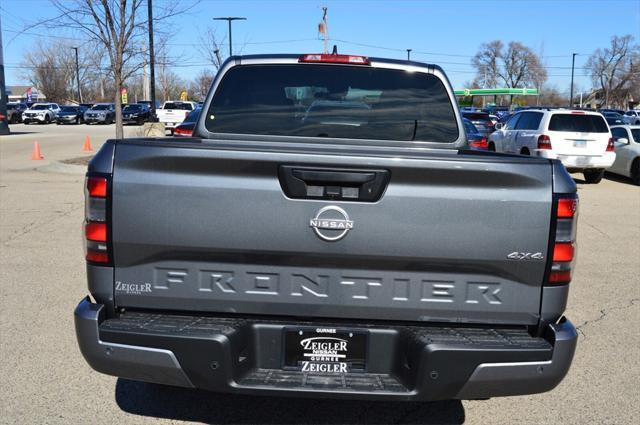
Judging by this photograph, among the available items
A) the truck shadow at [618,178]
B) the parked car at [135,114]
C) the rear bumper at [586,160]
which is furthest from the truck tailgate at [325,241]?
the parked car at [135,114]

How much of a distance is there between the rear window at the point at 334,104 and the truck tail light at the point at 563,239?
126cm

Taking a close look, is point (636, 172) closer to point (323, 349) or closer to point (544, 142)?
point (544, 142)

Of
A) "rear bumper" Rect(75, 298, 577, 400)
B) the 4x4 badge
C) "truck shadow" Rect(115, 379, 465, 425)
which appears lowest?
"truck shadow" Rect(115, 379, 465, 425)

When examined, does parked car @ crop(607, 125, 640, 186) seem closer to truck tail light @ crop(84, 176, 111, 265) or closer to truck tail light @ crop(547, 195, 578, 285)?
truck tail light @ crop(547, 195, 578, 285)

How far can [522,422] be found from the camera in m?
3.67

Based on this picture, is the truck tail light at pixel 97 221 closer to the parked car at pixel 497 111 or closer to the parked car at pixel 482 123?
the parked car at pixel 482 123

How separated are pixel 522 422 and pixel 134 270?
237 cm

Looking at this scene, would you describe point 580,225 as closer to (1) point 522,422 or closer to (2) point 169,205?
(1) point 522,422

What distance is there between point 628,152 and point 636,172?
707mm

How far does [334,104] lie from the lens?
4.04m

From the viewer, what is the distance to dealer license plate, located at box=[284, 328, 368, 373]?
2896 mm

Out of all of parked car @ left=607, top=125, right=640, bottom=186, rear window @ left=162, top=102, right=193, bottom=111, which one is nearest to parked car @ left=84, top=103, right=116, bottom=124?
rear window @ left=162, top=102, right=193, bottom=111

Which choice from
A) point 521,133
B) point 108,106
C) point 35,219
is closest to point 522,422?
point 35,219

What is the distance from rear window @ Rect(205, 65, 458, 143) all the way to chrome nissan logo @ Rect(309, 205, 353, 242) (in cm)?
122
